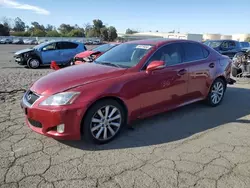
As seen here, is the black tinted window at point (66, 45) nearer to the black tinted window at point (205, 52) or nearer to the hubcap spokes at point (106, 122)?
the black tinted window at point (205, 52)

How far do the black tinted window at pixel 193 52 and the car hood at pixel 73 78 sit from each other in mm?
1631

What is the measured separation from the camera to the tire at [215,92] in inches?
210

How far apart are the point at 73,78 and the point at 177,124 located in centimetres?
210

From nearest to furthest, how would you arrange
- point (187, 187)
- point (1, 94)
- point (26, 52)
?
1. point (187, 187)
2. point (1, 94)
3. point (26, 52)

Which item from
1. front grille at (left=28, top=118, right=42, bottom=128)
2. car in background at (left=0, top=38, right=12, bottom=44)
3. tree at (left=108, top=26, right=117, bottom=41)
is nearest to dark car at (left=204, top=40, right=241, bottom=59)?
front grille at (left=28, top=118, right=42, bottom=128)

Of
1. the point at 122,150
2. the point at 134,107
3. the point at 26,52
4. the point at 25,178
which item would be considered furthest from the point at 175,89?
the point at 26,52

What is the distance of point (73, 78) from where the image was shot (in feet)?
11.9

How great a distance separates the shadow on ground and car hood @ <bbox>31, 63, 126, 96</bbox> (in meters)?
0.86

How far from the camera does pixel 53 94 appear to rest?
3279 mm

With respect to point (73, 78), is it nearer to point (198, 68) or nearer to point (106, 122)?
point (106, 122)

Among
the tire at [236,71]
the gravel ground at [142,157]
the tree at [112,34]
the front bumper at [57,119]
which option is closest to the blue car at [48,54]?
the gravel ground at [142,157]

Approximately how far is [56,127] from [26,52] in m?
10.1

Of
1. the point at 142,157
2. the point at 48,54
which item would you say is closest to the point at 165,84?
the point at 142,157

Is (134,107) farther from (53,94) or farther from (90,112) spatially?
(53,94)
